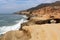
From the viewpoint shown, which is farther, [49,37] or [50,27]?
[50,27]

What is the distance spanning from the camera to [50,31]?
6949 millimetres

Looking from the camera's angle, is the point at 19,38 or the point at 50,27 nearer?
the point at 19,38

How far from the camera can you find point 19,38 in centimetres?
678

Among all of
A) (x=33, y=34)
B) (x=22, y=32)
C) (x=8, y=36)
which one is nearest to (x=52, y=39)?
(x=33, y=34)

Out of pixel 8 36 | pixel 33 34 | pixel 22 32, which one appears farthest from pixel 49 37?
pixel 8 36

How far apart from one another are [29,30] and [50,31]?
803 mm

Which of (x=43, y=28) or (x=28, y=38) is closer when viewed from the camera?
(x=28, y=38)

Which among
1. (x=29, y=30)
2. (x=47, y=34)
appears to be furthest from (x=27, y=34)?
(x=47, y=34)

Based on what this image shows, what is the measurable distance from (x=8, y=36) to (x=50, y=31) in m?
1.64

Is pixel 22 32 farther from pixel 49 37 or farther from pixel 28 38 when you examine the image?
pixel 49 37

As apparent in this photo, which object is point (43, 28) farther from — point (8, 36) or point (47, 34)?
point (8, 36)

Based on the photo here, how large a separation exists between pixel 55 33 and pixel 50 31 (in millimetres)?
215

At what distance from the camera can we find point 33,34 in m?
6.69

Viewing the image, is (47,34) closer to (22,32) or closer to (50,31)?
(50,31)
